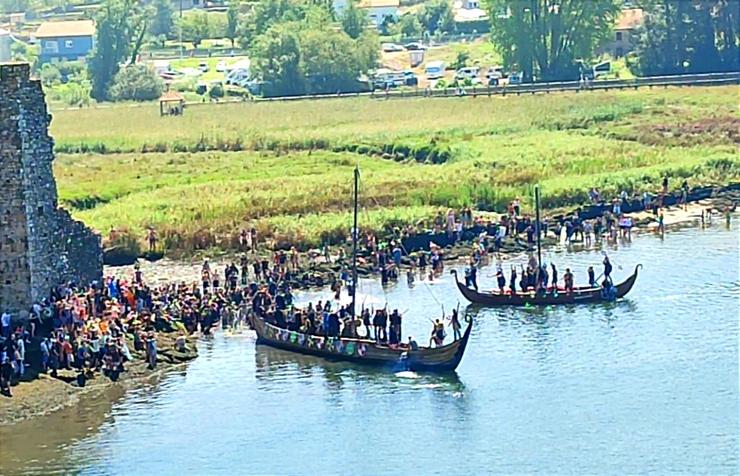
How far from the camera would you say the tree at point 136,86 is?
461ft

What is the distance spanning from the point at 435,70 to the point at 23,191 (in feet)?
319

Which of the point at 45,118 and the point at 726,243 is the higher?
the point at 45,118

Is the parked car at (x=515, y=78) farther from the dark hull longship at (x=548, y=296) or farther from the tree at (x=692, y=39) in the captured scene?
the dark hull longship at (x=548, y=296)

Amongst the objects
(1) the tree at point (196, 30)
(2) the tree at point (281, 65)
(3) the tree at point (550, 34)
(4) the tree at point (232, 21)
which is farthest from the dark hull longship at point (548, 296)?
(1) the tree at point (196, 30)

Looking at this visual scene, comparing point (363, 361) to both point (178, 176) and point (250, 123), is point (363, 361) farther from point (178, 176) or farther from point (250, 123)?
point (250, 123)

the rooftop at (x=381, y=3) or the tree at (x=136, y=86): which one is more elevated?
the rooftop at (x=381, y=3)

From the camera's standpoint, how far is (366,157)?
9444cm

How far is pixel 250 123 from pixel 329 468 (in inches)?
2707

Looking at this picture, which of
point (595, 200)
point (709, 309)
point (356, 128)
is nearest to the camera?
point (709, 309)

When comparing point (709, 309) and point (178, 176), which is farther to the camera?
point (178, 176)

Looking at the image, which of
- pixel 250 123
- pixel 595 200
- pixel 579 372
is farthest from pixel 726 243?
pixel 250 123

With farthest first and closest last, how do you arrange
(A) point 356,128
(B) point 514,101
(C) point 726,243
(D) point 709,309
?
(B) point 514,101, (A) point 356,128, (C) point 726,243, (D) point 709,309

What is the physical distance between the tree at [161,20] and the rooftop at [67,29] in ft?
19.8

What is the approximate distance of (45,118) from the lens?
5169 cm
